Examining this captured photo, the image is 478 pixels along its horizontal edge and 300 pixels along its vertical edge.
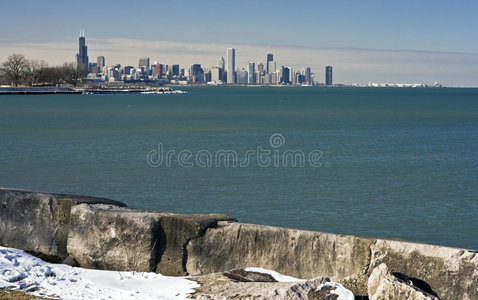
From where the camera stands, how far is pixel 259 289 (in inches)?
221

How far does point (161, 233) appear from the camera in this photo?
21.8ft

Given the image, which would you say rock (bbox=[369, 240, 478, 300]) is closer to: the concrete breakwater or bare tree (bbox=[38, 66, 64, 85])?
the concrete breakwater

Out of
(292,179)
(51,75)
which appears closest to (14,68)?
(51,75)

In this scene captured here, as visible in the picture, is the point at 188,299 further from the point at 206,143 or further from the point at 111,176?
the point at 206,143

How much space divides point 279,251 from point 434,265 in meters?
1.39

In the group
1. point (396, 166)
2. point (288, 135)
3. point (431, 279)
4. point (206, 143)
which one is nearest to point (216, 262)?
point (431, 279)

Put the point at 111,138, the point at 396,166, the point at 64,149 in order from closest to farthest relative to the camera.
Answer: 1. the point at 396,166
2. the point at 64,149
3. the point at 111,138

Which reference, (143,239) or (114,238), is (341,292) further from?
(114,238)

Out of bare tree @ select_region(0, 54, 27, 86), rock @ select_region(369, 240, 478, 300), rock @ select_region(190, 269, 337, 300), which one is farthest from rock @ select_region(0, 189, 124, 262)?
bare tree @ select_region(0, 54, 27, 86)

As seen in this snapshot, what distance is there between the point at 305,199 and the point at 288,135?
26.7 m

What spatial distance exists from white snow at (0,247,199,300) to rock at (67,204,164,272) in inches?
5.9

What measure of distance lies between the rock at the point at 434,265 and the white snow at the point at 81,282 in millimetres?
1716

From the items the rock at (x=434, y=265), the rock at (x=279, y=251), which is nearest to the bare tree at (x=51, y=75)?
the rock at (x=279, y=251)

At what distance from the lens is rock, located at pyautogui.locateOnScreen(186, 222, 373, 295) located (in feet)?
20.0
